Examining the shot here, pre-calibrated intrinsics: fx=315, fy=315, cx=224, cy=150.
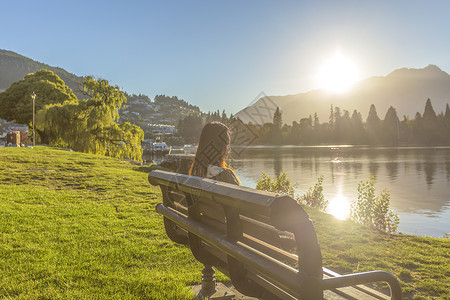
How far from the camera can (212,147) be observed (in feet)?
11.0

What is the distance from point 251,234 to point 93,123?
2946 cm

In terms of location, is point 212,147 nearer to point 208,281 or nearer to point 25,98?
point 208,281

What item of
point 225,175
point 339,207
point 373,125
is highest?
point 373,125

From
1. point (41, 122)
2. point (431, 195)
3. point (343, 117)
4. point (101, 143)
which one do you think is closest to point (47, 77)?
point (41, 122)

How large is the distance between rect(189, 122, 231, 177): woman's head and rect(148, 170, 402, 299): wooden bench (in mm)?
421

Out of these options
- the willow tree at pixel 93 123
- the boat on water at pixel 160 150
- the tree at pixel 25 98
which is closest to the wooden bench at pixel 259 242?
the willow tree at pixel 93 123

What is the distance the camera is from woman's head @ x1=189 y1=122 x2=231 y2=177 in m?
3.34

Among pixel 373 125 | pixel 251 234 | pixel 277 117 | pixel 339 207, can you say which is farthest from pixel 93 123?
pixel 373 125

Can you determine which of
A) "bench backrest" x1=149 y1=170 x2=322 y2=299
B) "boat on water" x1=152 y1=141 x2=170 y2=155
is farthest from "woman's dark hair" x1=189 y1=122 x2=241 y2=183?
"boat on water" x1=152 y1=141 x2=170 y2=155

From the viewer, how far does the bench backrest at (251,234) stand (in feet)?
5.08

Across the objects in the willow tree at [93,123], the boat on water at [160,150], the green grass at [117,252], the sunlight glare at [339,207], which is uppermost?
the willow tree at [93,123]

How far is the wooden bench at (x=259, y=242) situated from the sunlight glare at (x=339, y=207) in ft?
35.1

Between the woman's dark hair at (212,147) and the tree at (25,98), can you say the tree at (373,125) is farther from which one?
the woman's dark hair at (212,147)

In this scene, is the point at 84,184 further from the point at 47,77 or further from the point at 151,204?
the point at 47,77
